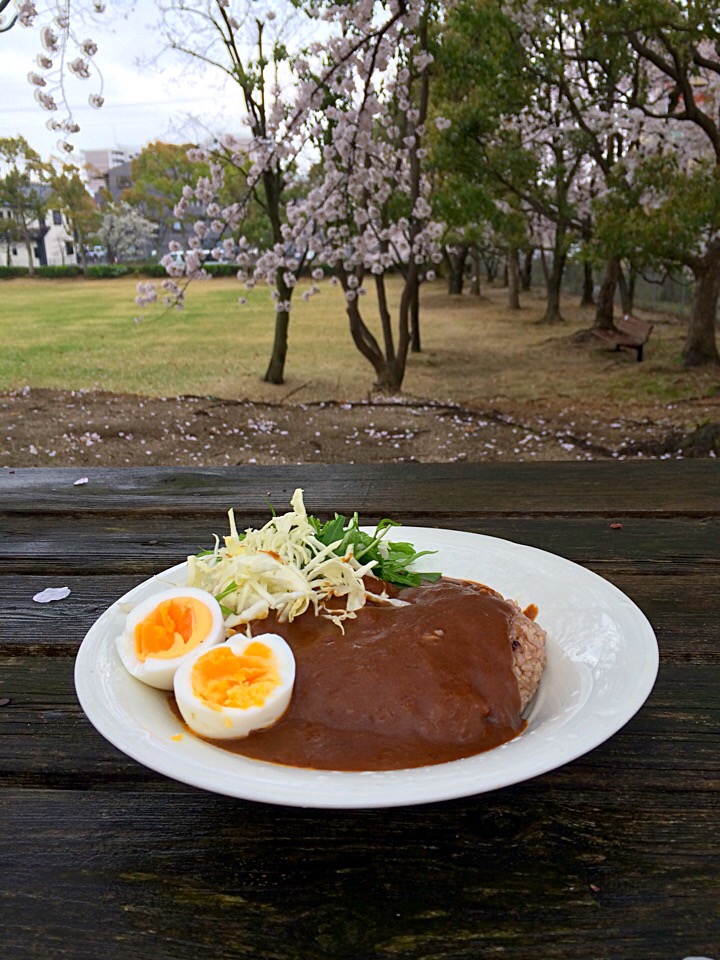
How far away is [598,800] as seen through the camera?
61cm

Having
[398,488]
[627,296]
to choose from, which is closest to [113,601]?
[398,488]

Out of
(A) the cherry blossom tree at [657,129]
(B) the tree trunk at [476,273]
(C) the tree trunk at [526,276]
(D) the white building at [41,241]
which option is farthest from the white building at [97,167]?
(C) the tree trunk at [526,276]

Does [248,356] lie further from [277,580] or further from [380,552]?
[277,580]

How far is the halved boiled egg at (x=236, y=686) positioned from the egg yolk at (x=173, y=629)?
34 millimetres

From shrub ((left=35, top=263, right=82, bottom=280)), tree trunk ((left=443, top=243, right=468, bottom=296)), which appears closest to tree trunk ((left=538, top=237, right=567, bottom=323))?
tree trunk ((left=443, top=243, right=468, bottom=296))

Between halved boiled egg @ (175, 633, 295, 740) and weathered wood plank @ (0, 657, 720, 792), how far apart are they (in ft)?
0.31

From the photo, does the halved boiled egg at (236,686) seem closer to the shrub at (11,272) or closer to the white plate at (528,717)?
the white plate at (528,717)

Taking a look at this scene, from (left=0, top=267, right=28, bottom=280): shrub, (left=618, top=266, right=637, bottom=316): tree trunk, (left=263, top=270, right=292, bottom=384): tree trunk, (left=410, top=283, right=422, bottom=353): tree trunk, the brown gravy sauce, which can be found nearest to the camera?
the brown gravy sauce

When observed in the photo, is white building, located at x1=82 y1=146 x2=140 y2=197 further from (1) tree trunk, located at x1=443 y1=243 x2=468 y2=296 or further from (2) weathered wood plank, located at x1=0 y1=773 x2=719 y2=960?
(1) tree trunk, located at x1=443 y1=243 x2=468 y2=296

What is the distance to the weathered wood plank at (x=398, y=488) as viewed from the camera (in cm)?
135

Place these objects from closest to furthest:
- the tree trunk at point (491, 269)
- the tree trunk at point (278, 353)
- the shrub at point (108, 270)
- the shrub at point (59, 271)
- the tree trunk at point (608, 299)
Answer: the shrub at point (59, 271), the shrub at point (108, 270), the tree trunk at point (278, 353), the tree trunk at point (608, 299), the tree trunk at point (491, 269)

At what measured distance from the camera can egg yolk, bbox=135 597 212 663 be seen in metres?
0.69

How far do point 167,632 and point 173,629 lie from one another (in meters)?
0.01

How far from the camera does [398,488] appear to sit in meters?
1.45
